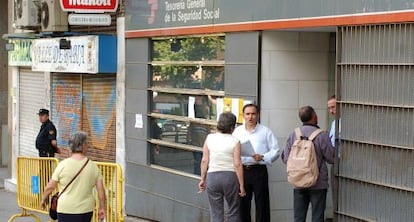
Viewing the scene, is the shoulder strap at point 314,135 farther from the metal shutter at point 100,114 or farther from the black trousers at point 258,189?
the metal shutter at point 100,114

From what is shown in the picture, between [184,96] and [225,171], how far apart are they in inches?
113

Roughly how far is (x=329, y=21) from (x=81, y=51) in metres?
6.46

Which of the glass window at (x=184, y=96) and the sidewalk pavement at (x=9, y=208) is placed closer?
the glass window at (x=184, y=96)

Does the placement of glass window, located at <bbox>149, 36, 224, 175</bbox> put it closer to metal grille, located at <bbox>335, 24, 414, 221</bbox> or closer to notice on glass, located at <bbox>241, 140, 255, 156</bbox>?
notice on glass, located at <bbox>241, 140, 255, 156</bbox>

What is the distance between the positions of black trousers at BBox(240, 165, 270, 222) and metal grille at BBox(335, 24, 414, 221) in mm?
1284

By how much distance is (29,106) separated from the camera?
1777cm

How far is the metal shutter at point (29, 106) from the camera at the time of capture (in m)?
17.2

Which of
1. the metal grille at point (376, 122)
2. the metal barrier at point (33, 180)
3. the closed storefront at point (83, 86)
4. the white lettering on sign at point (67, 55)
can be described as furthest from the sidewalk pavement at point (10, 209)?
the metal grille at point (376, 122)

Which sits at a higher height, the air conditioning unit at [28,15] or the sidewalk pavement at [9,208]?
the air conditioning unit at [28,15]

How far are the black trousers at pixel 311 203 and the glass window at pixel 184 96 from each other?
7.74 feet

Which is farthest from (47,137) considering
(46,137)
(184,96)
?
(184,96)

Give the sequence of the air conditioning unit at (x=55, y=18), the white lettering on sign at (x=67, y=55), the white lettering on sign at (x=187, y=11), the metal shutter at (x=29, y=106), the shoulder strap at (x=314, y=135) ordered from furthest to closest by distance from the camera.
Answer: the metal shutter at (x=29, y=106) → the air conditioning unit at (x=55, y=18) → the white lettering on sign at (x=67, y=55) → the white lettering on sign at (x=187, y=11) → the shoulder strap at (x=314, y=135)

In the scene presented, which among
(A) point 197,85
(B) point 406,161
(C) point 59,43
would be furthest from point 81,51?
(B) point 406,161

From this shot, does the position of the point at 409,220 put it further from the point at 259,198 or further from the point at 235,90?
the point at 235,90
